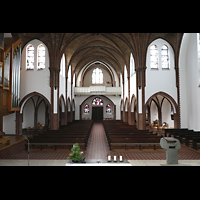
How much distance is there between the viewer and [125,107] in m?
27.6

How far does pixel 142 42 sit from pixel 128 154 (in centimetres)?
1186

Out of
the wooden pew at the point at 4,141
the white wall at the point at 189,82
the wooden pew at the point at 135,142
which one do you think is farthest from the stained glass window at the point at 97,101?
the wooden pew at the point at 4,141

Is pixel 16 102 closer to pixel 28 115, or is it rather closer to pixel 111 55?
pixel 28 115

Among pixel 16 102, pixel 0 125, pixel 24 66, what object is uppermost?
pixel 24 66

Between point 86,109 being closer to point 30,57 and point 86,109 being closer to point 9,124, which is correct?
point 30,57

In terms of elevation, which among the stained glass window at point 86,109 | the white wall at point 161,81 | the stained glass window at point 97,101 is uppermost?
the white wall at point 161,81

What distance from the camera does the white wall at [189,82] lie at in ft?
49.6

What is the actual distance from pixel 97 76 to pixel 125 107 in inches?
521

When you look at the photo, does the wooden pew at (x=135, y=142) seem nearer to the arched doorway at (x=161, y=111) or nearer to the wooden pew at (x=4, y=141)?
the wooden pew at (x=4, y=141)

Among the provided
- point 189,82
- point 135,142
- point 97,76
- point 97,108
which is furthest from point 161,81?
point 97,76

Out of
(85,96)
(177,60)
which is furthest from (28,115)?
(177,60)

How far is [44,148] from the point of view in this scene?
40.3 feet
